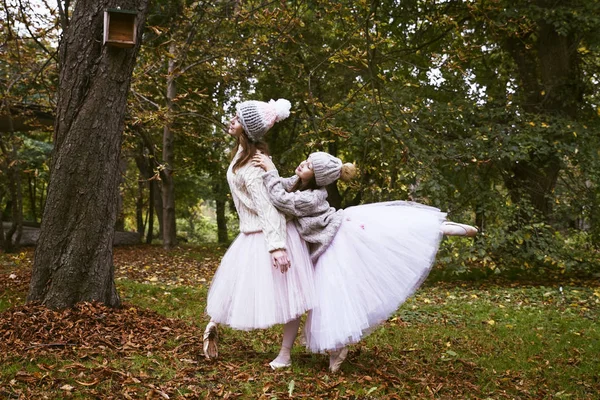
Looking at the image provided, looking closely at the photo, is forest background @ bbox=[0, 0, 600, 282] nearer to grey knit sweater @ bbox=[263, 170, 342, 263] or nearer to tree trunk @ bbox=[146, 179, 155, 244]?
grey knit sweater @ bbox=[263, 170, 342, 263]

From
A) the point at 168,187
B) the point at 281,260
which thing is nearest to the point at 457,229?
the point at 281,260

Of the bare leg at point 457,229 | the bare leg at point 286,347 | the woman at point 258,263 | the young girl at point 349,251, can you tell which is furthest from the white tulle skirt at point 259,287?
the bare leg at point 457,229

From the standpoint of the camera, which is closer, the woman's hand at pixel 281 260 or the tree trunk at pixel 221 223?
the woman's hand at pixel 281 260

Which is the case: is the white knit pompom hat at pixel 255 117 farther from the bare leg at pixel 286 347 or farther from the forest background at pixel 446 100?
the forest background at pixel 446 100

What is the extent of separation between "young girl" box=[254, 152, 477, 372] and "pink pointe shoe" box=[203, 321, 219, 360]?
70 centimetres

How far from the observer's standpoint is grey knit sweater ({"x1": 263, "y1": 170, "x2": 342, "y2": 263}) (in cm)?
411

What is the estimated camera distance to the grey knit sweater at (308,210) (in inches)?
162

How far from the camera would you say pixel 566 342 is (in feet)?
20.7

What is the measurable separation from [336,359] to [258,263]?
0.94 metres

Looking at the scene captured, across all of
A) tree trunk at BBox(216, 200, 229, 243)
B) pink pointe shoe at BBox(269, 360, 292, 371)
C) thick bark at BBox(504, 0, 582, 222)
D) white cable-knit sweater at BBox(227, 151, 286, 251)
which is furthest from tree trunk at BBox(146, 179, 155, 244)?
pink pointe shoe at BBox(269, 360, 292, 371)

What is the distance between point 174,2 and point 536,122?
647cm

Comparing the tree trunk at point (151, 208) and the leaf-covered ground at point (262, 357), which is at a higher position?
the tree trunk at point (151, 208)

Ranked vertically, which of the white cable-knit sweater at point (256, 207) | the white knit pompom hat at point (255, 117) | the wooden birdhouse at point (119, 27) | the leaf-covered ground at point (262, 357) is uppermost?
the wooden birdhouse at point (119, 27)

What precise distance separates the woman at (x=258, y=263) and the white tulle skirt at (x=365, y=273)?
0.15 metres
